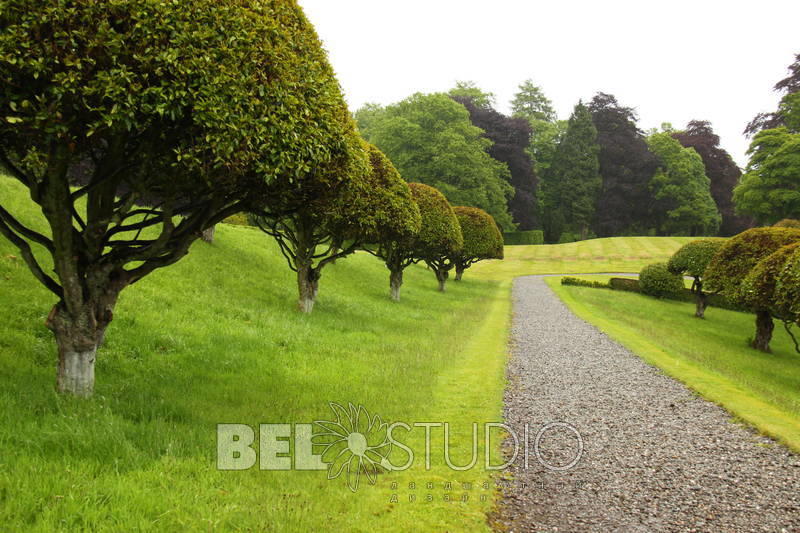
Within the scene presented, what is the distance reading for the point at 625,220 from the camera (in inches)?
3374

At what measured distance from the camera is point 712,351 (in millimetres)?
20234

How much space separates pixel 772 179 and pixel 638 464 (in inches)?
2749

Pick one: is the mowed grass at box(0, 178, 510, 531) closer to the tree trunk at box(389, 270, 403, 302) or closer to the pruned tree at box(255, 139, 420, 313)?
the pruned tree at box(255, 139, 420, 313)

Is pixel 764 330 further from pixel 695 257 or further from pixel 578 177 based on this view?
pixel 578 177

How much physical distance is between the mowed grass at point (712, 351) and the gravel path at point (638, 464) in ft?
2.15

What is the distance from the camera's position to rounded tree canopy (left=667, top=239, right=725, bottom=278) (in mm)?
33688

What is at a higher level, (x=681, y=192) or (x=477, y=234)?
(x=681, y=192)

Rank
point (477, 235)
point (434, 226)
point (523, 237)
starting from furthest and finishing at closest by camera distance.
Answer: point (523, 237) < point (477, 235) < point (434, 226)

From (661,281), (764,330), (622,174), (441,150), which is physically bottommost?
(764,330)

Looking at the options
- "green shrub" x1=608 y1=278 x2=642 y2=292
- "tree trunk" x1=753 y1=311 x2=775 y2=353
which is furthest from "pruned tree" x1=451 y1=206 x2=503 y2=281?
"tree trunk" x1=753 y1=311 x2=775 y2=353

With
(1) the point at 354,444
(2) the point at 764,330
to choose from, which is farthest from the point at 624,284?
(1) the point at 354,444

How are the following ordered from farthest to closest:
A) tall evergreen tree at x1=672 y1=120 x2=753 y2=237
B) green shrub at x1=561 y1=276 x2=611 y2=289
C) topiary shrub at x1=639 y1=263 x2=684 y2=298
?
1. tall evergreen tree at x1=672 y1=120 x2=753 y2=237
2. green shrub at x1=561 y1=276 x2=611 y2=289
3. topiary shrub at x1=639 y1=263 x2=684 y2=298

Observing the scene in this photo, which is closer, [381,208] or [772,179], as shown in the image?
[381,208]

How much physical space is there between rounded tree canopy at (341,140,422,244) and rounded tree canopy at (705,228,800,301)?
16.3 m
